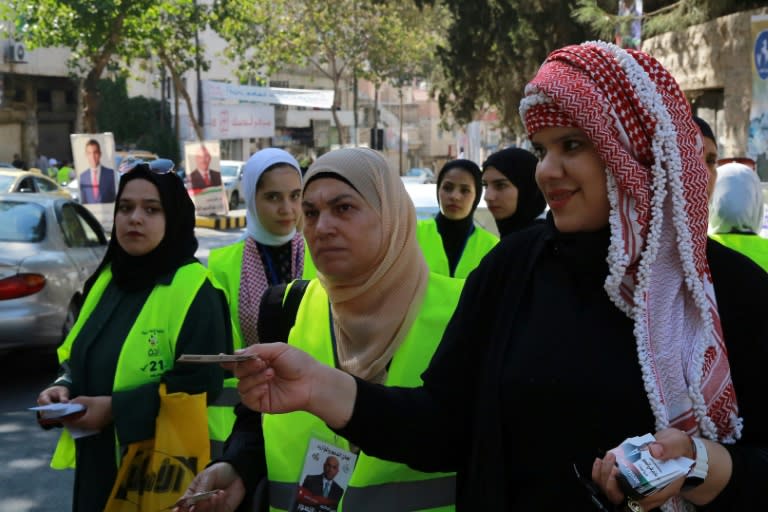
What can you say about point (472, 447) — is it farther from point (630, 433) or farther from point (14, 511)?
point (14, 511)

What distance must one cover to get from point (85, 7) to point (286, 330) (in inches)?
776

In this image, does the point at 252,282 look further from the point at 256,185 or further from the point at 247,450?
the point at 247,450

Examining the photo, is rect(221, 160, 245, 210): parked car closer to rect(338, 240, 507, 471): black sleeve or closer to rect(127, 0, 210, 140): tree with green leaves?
rect(127, 0, 210, 140): tree with green leaves

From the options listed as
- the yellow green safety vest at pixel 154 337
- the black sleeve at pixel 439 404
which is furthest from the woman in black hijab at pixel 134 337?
the black sleeve at pixel 439 404

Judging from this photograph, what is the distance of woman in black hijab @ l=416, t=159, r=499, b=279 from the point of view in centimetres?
607

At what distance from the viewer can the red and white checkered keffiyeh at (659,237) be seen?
6.20ft

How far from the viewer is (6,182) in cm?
1584

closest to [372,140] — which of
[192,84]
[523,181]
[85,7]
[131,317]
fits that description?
[192,84]

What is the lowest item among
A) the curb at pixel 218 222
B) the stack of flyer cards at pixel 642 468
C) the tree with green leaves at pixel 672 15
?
the curb at pixel 218 222

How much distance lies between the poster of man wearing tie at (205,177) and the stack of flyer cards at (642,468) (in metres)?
24.0

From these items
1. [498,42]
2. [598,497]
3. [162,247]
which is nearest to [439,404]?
[598,497]

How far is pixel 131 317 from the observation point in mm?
3594

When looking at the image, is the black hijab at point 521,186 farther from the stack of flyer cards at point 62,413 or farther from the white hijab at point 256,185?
the stack of flyer cards at point 62,413

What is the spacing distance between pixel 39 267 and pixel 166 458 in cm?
570
